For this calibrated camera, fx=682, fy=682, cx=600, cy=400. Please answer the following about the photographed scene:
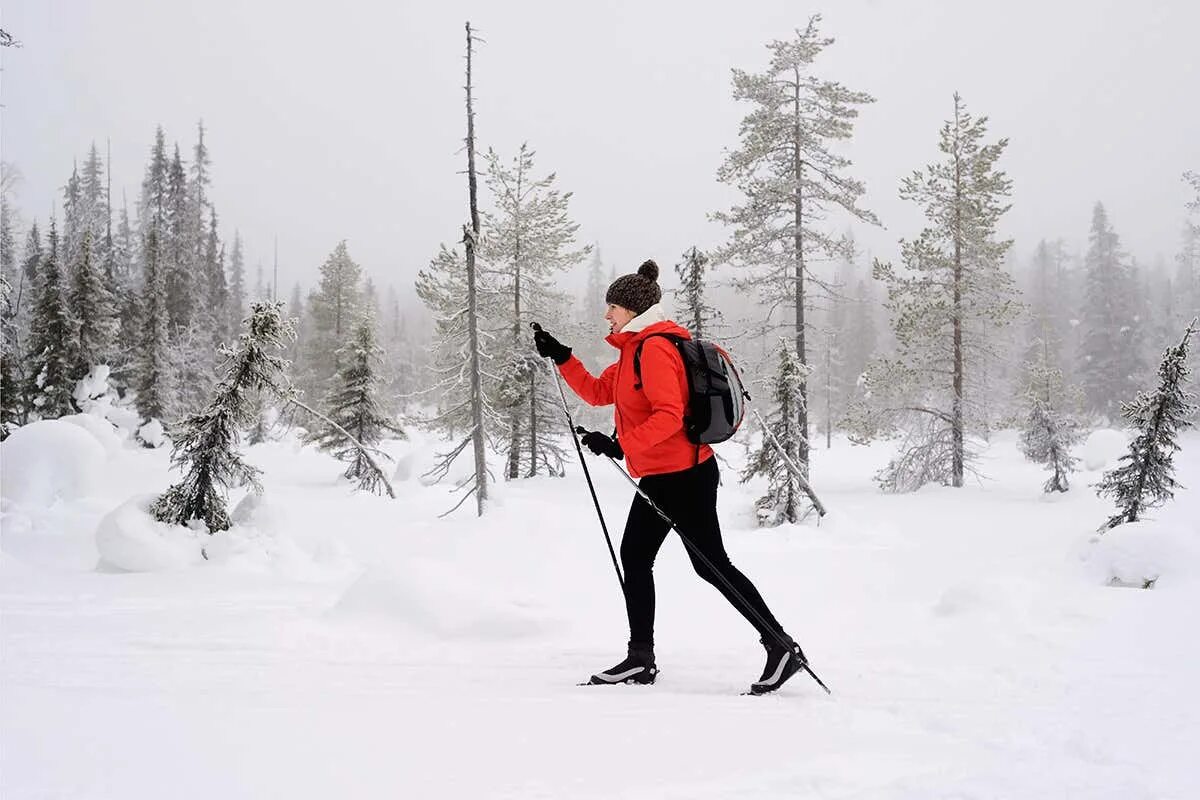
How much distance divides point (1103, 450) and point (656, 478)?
97.8 ft

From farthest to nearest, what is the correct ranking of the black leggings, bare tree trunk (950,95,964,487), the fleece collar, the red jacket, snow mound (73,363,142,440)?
snow mound (73,363,142,440)
bare tree trunk (950,95,964,487)
the fleece collar
the black leggings
the red jacket

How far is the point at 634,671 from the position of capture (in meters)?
3.95

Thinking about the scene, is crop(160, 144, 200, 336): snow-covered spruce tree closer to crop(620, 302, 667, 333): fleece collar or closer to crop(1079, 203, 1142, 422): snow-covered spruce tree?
crop(620, 302, 667, 333): fleece collar

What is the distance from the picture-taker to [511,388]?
971 inches

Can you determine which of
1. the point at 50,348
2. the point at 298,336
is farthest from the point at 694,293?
the point at 50,348

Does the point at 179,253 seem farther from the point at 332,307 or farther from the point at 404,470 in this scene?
→ the point at 404,470

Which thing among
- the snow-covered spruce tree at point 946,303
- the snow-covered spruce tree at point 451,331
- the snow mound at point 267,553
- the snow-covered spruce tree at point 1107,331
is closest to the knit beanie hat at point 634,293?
the snow mound at point 267,553

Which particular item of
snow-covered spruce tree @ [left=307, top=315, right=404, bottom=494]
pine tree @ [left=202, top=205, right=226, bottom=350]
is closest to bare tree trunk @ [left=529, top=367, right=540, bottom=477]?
snow-covered spruce tree @ [left=307, top=315, right=404, bottom=494]

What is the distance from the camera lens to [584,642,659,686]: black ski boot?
12.8 ft

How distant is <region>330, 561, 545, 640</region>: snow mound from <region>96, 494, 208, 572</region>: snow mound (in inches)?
137

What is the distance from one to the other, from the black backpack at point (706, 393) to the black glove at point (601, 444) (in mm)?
369

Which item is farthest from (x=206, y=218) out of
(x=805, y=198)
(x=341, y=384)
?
(x=805, y=198)

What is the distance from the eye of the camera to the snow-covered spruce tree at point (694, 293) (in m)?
17.4

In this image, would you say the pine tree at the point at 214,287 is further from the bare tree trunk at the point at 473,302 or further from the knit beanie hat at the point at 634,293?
the knit beanie hat at the point at 634,293
